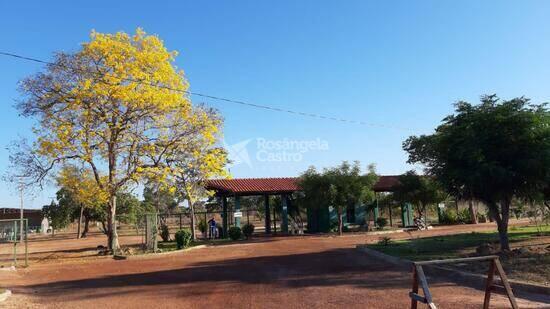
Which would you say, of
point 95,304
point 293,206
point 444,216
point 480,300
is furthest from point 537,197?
point 444,216

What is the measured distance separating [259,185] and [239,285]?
993 inches

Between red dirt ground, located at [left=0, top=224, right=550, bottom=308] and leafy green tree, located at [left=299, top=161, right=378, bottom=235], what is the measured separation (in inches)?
507

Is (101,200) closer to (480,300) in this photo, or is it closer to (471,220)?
(480,300)

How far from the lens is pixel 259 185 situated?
124 feet

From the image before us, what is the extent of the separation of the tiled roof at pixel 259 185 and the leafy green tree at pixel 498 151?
20.7 meters

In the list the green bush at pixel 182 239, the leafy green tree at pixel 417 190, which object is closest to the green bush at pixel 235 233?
the green bush at pixel 182 239

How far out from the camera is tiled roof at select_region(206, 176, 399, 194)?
36.1 metres

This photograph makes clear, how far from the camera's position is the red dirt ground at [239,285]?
392 inches

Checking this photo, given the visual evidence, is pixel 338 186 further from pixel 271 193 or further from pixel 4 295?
pixel 4 295

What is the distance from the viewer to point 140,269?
17.5 metres

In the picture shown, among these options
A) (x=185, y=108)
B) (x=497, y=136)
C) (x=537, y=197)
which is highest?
(x=185, y=108)

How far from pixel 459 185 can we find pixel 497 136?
2.03 m

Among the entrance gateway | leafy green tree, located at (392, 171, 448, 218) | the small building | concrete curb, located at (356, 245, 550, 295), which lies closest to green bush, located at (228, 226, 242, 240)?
the entrance gateway

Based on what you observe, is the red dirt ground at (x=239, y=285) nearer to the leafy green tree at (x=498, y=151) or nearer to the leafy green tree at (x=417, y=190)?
the leafy green tree at (x=498, y=151)
